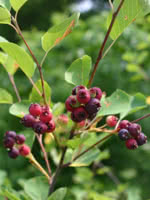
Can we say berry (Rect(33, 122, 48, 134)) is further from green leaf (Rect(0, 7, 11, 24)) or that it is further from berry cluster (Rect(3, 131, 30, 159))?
green leaf (Rect(0, 7, 11, 24))

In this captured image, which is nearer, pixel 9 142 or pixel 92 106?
pixel 92 106

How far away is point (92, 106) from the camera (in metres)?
0.63

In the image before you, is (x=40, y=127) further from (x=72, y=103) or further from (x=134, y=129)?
(x=134, y=129)

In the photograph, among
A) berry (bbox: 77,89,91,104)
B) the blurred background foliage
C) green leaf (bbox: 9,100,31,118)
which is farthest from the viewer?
the blurred background foliage

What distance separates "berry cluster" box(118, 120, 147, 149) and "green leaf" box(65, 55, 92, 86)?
0.15 meters

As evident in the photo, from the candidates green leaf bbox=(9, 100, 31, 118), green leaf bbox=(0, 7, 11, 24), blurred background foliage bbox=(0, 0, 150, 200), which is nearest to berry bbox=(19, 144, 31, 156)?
green leaf bbox=(9, 100, 31, 118)

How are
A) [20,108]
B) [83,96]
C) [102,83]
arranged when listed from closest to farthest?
[83,96] → [20,108] → [102,83]

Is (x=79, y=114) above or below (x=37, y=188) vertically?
above

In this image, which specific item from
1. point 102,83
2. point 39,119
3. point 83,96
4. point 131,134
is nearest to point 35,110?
point 39,119

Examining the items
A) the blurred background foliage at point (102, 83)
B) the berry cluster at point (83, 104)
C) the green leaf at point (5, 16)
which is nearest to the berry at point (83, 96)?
the berry cluster at point (83, 104)

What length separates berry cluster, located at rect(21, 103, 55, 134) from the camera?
675 mm

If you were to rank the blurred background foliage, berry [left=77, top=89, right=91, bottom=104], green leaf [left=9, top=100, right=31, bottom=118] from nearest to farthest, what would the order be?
berry [left=77, top=89, right=91, bottom=104] < green leaf [left=9, top=100, right=31, bottom=118] < the blurred background foliage

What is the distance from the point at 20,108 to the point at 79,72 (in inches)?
7.2

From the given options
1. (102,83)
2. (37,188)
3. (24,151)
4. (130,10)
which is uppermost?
(130,10)
